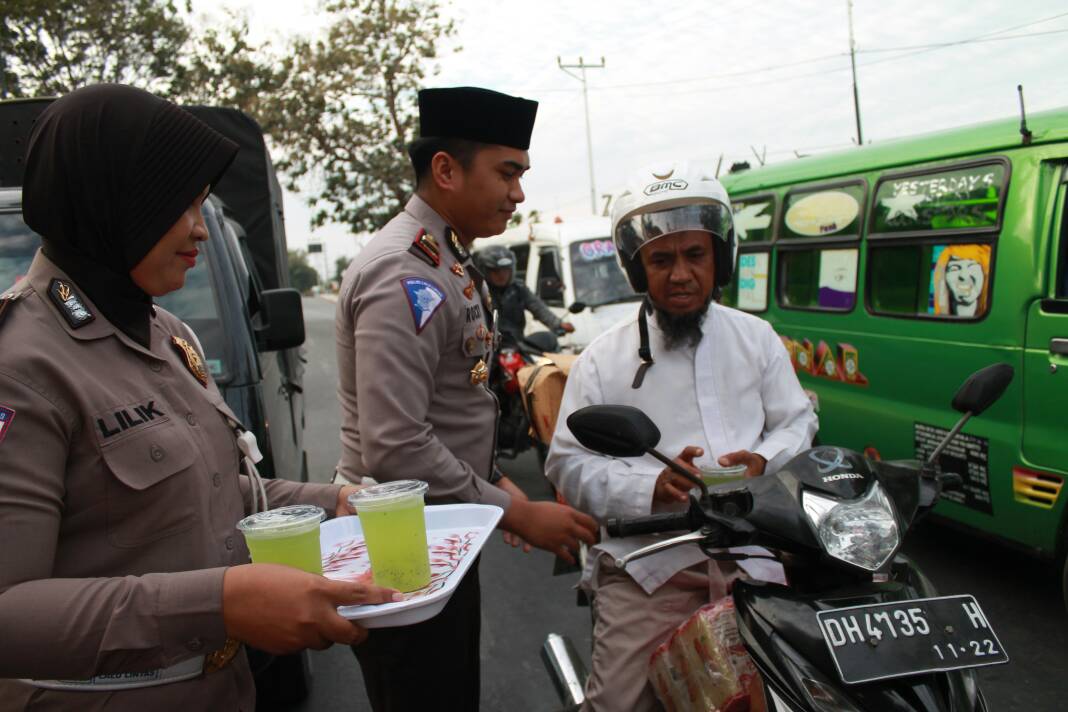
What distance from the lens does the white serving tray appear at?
52.2 inches

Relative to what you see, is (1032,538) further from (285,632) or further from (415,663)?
(285,632)

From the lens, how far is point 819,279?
5.59 meters

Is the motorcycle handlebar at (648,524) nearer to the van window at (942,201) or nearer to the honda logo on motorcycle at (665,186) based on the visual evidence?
the honda logo on motorcycle at (665,186)

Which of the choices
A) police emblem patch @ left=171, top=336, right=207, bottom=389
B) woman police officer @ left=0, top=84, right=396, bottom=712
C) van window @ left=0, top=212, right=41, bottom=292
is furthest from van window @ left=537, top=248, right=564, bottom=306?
woman police officer @ left=0, top=84, right=396, bottom=712

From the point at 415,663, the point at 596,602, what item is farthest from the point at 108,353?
the point at 596,602

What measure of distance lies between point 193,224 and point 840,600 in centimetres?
133

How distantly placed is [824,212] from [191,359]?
4.95 meters

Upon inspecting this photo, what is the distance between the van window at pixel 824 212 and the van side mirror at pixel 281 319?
11.9 ft

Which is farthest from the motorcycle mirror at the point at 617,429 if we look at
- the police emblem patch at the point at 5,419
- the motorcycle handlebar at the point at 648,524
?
the police emblem patch at the point at 5,419

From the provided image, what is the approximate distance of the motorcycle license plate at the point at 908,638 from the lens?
1275 mm

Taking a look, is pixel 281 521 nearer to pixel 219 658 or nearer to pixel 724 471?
pixel 219 658

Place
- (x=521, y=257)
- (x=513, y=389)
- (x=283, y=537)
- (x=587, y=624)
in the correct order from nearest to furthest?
(x=283, y=537) → (x=587, y=624) → (x=513, y=389) → (x=521, y=257)

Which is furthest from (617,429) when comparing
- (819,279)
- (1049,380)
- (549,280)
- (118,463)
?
(549,280)

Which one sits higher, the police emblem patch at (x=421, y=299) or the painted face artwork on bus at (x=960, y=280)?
the police emblem patch at (x=421, y=299)
